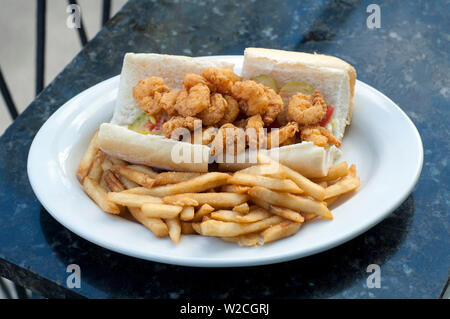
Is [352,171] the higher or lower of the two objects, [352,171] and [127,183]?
the higher

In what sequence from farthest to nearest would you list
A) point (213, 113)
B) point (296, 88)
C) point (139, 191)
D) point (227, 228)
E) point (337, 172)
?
point (296, 88) < point (213, 113) < point (337, 172) < point (139, 191) < point (227, 228)

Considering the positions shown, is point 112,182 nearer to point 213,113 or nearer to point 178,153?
point 178,153

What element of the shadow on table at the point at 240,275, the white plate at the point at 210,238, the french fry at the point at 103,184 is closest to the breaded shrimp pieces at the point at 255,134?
the white plate at the point at 210,238

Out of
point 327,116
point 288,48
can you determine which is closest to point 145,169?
point 327,116

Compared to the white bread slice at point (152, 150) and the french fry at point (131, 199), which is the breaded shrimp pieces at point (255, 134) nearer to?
the white bread slice at point (152, 150)

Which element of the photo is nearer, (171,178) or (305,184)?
(305,184)

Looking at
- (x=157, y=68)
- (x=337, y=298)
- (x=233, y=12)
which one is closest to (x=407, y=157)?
(x=337, y=298)
